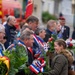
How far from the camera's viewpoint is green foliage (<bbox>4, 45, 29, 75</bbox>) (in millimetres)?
5600

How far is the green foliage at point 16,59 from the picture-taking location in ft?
18.4

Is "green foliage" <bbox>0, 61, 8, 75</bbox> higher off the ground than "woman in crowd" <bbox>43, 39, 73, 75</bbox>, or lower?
higher

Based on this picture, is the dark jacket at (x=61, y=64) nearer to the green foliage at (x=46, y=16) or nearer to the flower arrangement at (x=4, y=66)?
the flower arrangement at (x=4, y=66)

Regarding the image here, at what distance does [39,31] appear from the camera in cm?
980

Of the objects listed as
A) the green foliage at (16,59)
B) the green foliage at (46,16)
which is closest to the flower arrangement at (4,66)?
the green foliage at (16,59)

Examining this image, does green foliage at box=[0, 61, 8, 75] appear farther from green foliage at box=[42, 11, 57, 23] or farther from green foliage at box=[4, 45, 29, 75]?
green foliage at box=[42, 11, 57, 23]

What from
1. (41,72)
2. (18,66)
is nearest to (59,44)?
(41,72)

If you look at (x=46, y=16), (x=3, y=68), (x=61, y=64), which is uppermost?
(x=3, y=68)

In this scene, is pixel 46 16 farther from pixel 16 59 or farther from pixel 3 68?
pixel 3 68

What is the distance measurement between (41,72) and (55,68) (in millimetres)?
641

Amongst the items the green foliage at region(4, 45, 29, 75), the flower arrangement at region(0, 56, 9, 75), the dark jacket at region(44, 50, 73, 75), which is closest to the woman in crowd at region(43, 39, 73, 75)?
the dark jacket at region(44, 50, 73, 75)

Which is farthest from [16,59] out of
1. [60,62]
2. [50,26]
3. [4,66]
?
[50,26]

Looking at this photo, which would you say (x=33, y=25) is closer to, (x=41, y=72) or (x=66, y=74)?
(x=66, y=74)

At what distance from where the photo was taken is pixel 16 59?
5785 mm
